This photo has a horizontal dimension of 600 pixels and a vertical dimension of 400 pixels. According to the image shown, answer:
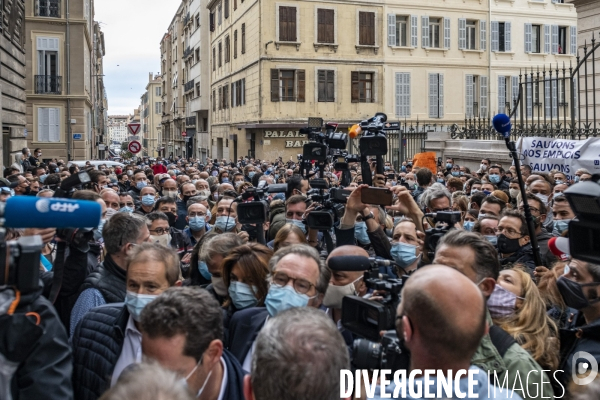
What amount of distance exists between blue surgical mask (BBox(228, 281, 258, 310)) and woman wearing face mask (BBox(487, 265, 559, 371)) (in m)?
1.56

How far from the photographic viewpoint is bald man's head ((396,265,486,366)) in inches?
99.4

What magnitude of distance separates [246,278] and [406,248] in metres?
1.46

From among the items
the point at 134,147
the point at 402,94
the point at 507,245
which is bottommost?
the point at 507,245

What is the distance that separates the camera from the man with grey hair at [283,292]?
403 centimetres

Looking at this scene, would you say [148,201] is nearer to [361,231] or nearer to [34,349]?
[361,231]

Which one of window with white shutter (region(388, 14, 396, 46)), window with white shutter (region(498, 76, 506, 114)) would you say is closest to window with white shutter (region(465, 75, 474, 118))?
window with white shutter (region(498, 76, 506, 114))

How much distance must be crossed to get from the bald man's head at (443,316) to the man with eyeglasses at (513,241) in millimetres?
3688

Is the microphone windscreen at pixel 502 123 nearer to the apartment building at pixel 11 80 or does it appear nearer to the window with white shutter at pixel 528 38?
the apartment building at pixel 11 80

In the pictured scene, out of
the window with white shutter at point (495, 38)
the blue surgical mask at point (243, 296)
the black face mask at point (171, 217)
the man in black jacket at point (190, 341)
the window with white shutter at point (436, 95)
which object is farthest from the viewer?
the window with white shutter at point (495, 38)

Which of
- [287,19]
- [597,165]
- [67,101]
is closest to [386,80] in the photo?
[287,19]

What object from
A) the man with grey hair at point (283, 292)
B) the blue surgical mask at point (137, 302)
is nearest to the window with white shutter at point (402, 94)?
the man with grey hair at point (283, 292)

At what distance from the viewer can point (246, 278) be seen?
15.2 ft

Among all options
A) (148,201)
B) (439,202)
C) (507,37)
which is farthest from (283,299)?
(507,37)

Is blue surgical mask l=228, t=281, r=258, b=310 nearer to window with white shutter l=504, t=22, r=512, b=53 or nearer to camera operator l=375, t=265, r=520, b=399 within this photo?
camera operator l=375, t=265, r=520, b=399
